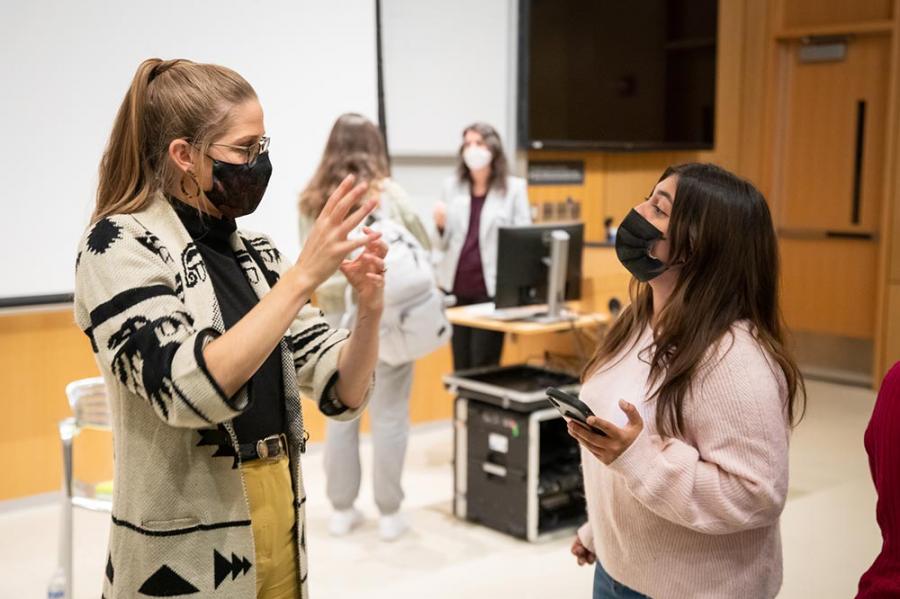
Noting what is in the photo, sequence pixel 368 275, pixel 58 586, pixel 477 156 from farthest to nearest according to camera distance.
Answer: pixel 477 156 < pixel 58 586 < pixel 368 275

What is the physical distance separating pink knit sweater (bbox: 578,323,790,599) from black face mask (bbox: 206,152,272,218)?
72 cm

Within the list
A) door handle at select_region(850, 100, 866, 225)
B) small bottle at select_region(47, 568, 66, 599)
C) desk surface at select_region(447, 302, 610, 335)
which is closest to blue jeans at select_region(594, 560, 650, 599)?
small bottle at select_region(47, 568, 66, 599)

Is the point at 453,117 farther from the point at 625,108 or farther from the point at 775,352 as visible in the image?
the point at 775,352

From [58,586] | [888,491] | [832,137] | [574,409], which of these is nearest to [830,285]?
[832,137]

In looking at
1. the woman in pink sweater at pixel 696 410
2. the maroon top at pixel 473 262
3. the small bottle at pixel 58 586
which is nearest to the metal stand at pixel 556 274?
the maroon top at pixel 473 262

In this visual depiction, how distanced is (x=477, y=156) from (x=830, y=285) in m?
3.11

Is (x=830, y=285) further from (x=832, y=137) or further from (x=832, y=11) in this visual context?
(x=832, y=11)

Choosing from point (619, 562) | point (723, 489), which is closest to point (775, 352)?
Result: point (723, 489)

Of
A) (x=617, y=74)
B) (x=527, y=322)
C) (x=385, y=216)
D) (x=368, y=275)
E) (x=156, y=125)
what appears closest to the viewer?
(x=156, y=125)

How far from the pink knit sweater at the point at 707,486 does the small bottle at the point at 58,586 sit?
1.90m

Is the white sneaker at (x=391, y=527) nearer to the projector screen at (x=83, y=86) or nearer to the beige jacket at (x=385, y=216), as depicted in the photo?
the beige jacket at (x=385, y=216)

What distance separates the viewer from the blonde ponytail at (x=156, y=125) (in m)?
1.44

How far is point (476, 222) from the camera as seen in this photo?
5.23 m

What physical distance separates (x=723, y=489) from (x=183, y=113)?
102 centimetres
